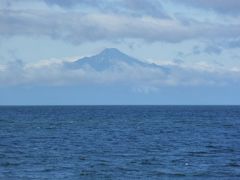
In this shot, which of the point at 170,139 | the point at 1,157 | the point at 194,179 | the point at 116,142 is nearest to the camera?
the point at 194,179

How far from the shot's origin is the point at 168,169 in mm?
47469

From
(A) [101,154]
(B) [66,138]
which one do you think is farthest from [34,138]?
(A) [101,154]

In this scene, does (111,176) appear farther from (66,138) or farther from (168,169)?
(66,138)

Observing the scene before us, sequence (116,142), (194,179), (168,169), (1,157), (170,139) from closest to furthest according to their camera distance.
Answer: (194,179) < (168,169) < (1,157) < (116,142) < (170,139)

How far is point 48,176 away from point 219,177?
12.3 meters

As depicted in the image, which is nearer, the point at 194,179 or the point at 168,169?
the point at 194,179

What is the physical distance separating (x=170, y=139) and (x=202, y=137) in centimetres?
558

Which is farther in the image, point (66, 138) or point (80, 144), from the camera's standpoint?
point (66, 138)

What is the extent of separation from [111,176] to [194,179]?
19.5 ft

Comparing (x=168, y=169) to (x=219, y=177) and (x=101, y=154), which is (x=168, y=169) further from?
(x=101, y=154)

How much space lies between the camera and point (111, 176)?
43.9m

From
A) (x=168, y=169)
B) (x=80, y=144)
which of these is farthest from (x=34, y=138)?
(x=168, y=169)

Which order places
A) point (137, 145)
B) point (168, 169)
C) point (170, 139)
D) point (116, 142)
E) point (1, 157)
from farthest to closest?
1. point (170, 139)
2. point (116, 142)
3. point (137, 145)
4. point (1, 157)
5. point (168, 169)

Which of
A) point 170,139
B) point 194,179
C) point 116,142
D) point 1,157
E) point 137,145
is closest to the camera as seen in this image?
point 194,179
